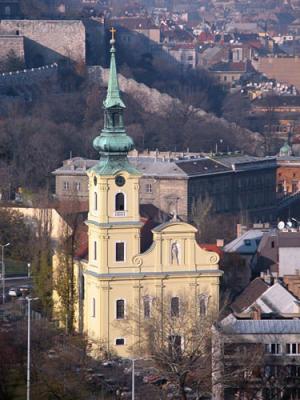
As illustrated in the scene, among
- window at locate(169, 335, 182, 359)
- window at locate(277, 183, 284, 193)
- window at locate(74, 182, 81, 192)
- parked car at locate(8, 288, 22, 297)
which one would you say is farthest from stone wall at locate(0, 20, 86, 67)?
window at locate(169, 335, 182, 359)

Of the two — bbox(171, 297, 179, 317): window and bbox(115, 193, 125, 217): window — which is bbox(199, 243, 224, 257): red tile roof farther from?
bbox(115, 193, 125, 217): window

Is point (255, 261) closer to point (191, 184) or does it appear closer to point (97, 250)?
point (97, 250)

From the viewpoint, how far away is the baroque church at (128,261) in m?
59.9

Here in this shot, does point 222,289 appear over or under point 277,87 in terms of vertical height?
under

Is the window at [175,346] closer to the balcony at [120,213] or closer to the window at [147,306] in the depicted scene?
the window at [147,306]

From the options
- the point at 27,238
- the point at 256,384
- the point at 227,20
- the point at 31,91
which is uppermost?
the point at 227,20

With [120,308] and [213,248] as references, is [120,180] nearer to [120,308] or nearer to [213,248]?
[120,308]

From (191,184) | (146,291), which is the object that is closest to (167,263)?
(146,291)

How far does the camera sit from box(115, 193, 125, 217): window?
6016cm

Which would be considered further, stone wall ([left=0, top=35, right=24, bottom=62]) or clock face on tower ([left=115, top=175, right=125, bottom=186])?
stone wall ([left=0, top=35, right=24, bottom=62])

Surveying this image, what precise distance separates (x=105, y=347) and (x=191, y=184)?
90.6ft

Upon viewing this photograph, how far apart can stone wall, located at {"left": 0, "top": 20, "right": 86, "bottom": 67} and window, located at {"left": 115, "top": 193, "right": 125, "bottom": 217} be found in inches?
1993

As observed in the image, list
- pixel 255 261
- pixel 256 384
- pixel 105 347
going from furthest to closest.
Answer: pixel 255 261
pixel 105 347
pixel 256 384

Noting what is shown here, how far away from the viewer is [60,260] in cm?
6225
